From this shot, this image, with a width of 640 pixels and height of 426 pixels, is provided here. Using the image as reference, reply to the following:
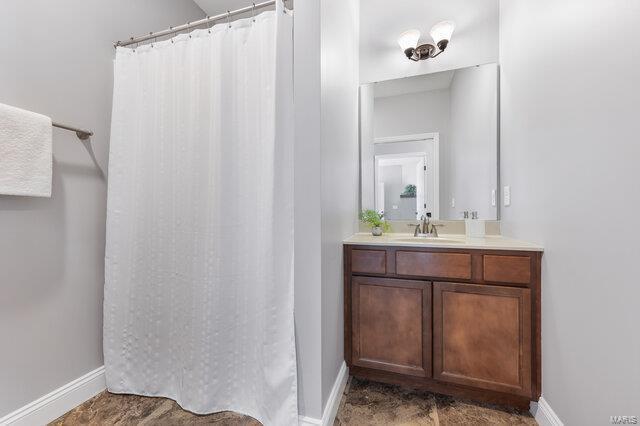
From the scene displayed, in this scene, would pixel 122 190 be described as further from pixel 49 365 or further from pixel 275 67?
pixel 275 67

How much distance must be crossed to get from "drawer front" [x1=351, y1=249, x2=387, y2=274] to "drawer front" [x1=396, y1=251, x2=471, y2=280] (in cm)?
9

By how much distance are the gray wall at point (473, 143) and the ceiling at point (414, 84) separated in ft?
0.22

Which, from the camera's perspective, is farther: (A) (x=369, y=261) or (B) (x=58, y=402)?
(A) (x=369, y=261)

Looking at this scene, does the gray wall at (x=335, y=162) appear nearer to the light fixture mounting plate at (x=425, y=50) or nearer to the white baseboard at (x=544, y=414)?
the light fixture mounting plate at (x=425, y=50)

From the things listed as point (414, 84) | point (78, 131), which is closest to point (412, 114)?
point (414, 84)

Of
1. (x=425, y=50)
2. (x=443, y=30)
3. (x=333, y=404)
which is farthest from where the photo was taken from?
(x=425, y=50)

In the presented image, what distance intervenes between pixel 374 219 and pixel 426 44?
1.38 metres

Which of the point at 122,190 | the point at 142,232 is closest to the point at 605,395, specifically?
the point at 142,232

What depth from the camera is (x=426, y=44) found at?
2.03 meters

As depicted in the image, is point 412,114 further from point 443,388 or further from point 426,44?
point 443,388

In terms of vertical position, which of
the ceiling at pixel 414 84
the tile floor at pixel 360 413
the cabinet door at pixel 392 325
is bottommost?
the tile floor at pixel 360 413

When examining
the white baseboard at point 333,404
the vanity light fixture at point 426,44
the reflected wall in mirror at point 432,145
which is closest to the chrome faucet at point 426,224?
the reflected wall in mirror at point 432,145

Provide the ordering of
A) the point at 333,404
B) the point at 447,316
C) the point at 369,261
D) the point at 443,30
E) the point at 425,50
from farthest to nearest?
the point at 425,50, the point at 443,30, the point at 369,261, the point at 447,316, the point at 333,404

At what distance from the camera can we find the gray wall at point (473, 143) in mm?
1926
